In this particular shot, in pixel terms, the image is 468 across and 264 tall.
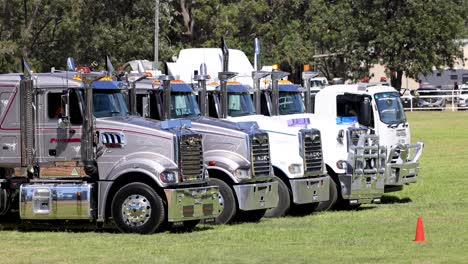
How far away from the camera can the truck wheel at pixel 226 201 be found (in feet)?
72.9

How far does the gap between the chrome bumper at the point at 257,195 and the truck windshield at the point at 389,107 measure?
6.58 metres

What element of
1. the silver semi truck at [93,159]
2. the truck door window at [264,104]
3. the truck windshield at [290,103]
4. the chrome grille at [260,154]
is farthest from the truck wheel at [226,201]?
the truck windshield at [290,103]

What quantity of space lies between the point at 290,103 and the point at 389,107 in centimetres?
240

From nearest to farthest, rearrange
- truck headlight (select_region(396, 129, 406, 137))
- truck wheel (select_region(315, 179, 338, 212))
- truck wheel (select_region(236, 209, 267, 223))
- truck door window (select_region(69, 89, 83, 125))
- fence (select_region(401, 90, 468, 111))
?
1. truck door window (select_region(69, 89, 83, 125))
2. truck wheel (select_region(236, 209, 267, 223))
3. truck wheel (select_region(315, 179, 338, 212))
4. truck headlight (select_region(396, 129, 406, 137))
5. fence (select_region(401, 90, 468, 111))

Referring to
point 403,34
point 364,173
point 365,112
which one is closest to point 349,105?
point 365,112

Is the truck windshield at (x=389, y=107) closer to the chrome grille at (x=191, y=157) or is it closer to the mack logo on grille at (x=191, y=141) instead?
the chrome grille at (x=191, y=157)

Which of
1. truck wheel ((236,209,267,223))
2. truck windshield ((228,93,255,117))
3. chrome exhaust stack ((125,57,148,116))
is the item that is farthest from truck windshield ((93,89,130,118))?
truck windshield ((228,93,255,117))

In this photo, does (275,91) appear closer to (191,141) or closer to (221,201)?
(221,201)

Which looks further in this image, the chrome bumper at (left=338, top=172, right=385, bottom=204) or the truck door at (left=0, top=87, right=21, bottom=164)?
the chrome bumper at (left=338, top=172, right=385, bottom=204)

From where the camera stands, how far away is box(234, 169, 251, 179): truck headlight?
22234mm

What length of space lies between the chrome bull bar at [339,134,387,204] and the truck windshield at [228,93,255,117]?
2469 mm

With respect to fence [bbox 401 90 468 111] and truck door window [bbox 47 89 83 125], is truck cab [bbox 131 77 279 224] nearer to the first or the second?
truck door window [bbox 47 89 83 125]

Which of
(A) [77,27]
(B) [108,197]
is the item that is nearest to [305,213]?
(B) [108,197]

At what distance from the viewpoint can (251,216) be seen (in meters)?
23.4
